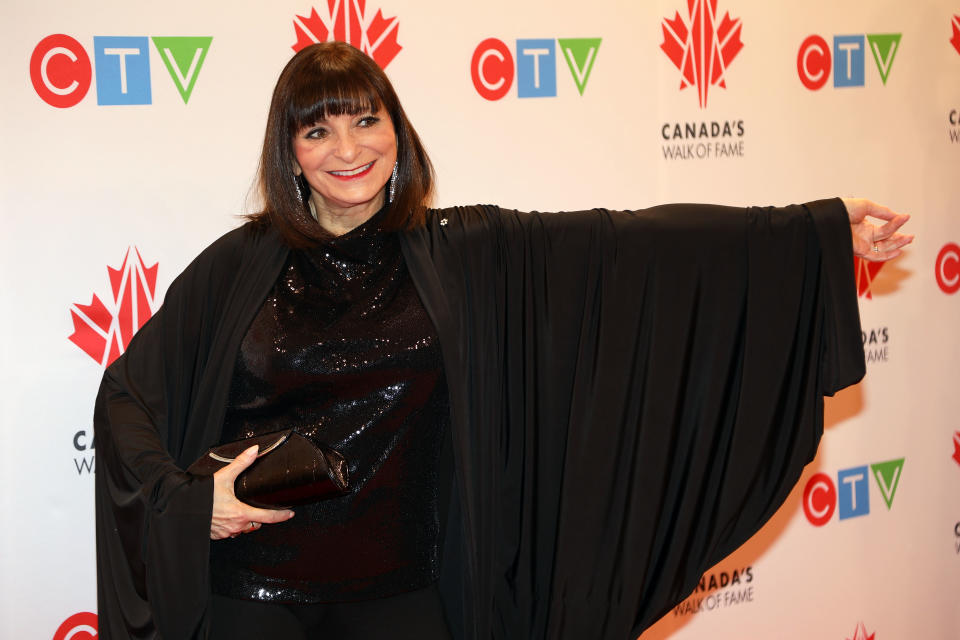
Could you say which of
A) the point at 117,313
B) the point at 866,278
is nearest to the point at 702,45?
the point at 866,278

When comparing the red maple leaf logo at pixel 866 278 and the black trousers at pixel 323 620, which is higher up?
the red maple leaf logo at pixel 866 278

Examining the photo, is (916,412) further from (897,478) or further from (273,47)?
(273,47)

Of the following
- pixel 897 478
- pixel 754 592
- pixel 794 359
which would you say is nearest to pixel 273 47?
pixel 794 359

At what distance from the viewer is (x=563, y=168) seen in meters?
2.81

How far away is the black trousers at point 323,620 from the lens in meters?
1.74

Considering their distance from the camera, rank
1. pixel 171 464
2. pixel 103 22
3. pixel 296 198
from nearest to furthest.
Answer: pixel 171 464
pixel 296 198
pixel 103 22

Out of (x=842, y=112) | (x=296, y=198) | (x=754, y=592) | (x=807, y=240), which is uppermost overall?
(x=842, y=112)

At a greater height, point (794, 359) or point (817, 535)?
point (794, 359)

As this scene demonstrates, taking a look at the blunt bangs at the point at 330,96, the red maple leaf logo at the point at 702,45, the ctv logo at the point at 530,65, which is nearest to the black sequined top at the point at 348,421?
the blunt bangs at the point at 330,96

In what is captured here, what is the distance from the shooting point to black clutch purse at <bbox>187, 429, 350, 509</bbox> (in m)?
1.65

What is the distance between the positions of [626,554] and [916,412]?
5.98 ft

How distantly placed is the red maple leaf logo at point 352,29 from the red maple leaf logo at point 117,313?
728mm

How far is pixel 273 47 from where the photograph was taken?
2488 millimetres

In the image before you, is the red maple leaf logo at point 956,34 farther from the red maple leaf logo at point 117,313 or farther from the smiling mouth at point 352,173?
the red maple leaf logo at point 117,313
